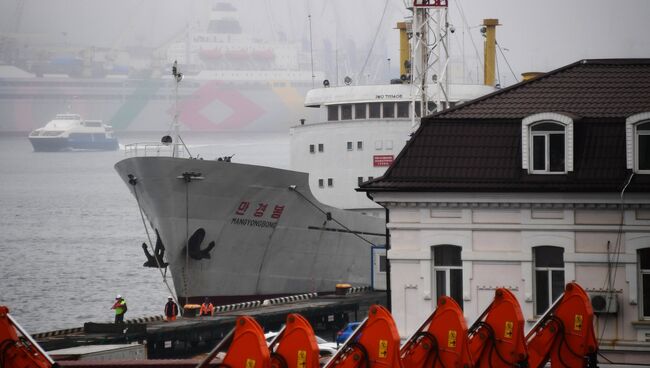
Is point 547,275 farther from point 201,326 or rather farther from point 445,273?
point 201,326

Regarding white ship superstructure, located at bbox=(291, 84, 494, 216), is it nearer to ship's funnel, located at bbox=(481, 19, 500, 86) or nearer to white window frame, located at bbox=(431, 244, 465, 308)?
ship's funnel, located at bbox=(481, 19, 500, 86)

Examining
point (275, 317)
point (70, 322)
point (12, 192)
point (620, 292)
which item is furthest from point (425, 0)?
point (12, 192)

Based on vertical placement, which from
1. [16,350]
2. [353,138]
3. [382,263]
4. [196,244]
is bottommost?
[382,263]

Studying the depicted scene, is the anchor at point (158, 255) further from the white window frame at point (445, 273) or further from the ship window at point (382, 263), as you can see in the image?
the white window frame at point (445, 273)

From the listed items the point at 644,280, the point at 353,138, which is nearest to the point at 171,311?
the point at 353,138

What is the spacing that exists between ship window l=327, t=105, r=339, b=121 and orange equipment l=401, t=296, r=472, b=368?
3184 centimetres

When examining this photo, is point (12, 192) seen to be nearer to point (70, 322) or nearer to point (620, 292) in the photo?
point (70, 322)

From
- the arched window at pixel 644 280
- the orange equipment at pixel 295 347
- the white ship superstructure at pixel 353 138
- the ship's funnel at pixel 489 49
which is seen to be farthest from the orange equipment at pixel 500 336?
the ship's funnel at pixel 489 49

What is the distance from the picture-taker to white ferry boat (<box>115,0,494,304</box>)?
147 feet

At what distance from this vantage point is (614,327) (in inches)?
927

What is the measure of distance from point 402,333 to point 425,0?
16.1 m

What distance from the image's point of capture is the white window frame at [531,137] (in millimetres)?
24031

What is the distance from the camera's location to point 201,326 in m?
37.0

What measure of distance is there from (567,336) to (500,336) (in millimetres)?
1321
